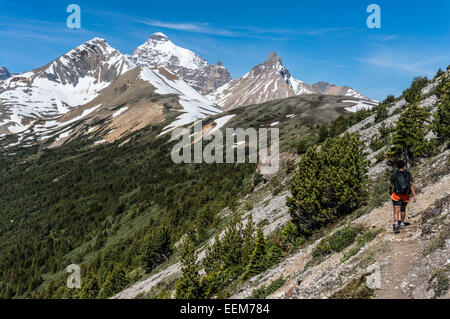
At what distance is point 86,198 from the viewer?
99500 mm

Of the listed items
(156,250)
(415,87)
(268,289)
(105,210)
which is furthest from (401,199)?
(105,210)

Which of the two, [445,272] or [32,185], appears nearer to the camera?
[445,272]

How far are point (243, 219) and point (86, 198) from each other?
85.0m

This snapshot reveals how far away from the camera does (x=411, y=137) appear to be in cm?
1917

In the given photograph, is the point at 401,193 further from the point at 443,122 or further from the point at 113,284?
the point at 113,284

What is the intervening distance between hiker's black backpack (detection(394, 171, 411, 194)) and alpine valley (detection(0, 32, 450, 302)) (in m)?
1.38

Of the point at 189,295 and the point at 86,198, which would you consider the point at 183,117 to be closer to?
the point at 86,198

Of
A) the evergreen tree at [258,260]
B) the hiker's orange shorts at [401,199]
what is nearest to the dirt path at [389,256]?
the hiker's orange shorts at [401,199]

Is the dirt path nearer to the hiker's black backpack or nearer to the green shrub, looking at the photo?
the green shrub

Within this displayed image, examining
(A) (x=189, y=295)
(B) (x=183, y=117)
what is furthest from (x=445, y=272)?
(B) (x=183, y=117)
